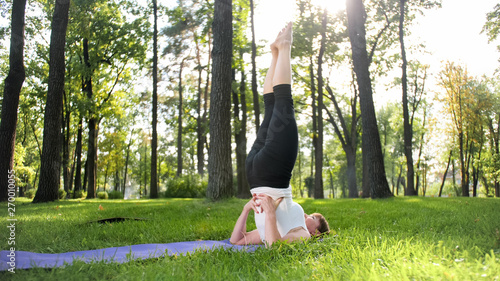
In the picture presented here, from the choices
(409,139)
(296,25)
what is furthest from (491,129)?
(296,25)

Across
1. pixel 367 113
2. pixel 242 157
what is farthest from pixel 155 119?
pixel 367 113

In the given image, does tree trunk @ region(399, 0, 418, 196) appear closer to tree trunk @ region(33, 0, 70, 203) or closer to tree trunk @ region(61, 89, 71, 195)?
tree trunk @ region(33, 0, 70, 203)

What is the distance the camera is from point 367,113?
11.8m

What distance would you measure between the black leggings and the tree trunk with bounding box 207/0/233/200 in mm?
5690

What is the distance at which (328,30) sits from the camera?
21.4m

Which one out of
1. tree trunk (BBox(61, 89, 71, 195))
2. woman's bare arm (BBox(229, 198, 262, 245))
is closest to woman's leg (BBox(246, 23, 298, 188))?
woman's bare arm (BBox(229, 198, 262, 245))

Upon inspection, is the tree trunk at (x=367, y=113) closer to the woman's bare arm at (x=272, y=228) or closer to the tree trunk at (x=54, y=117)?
the woman's bare arm at (x=272, y=228)

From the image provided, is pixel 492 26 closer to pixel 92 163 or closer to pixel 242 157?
pixel 242 157

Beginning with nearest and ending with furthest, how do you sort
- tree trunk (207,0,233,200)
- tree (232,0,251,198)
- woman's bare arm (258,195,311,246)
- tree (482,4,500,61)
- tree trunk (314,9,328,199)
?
woman's bare arm (258,195,311,246)
tree trunk (207,0,233,200)
tree (482,4,500,61)
tree (232,0,251,198)
tree trunk (314,9,328,199)

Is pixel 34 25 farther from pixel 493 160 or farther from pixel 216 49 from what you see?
pixel 493 160

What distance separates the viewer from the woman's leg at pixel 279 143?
12.3 feet

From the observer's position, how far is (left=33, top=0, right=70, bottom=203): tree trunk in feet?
36.1

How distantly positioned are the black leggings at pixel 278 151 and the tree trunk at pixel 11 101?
10750 millimetres

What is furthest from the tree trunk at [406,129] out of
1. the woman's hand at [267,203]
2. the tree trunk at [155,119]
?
the woman's hand at [267,203]
